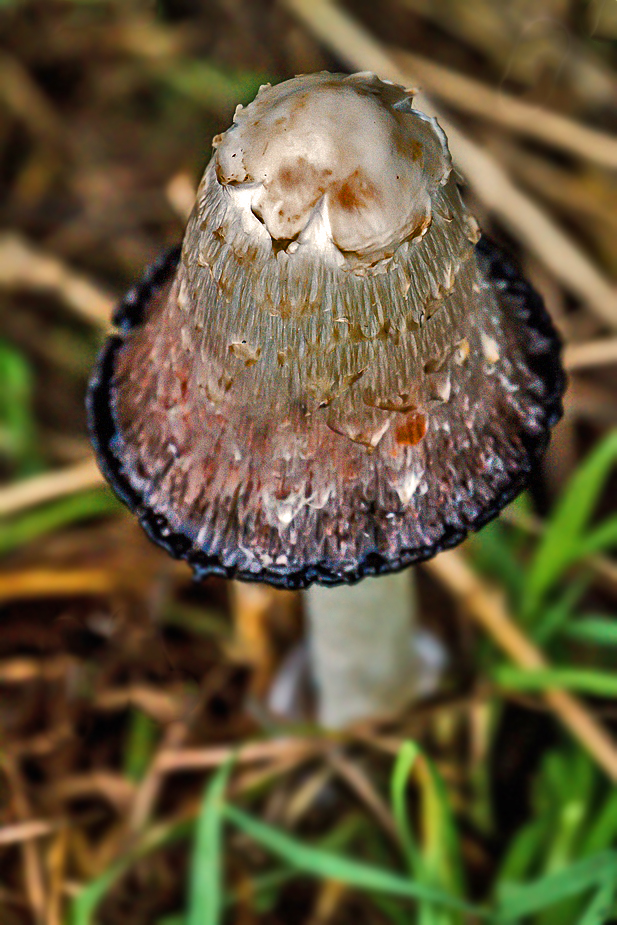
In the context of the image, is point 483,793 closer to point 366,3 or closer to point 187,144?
point 187,144

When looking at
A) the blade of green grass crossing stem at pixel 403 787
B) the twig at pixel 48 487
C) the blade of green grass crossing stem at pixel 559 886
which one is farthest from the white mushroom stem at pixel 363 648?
the twig at pixel 48 487

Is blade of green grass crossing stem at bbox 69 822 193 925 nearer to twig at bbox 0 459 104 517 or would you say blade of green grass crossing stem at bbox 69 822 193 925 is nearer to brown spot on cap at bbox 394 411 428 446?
twig at bbox 0 459 104 517

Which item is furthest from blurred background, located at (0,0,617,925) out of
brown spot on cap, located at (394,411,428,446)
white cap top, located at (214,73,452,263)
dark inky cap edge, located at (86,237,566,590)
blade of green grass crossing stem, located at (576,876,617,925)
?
white cap top, located at (214,73,452,263)

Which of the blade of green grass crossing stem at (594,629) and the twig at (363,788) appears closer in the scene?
the blade of green grass crossing stem at (594,629)

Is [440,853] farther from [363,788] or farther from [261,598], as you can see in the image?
[261,598]

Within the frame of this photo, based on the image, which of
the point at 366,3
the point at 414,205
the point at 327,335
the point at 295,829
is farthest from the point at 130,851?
the point at 366,3

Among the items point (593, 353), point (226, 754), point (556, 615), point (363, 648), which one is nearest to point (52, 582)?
point (226, 754)

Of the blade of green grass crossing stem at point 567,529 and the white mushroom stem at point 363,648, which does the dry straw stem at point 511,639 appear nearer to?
the blade of green grass crossing stem at point 567,529
